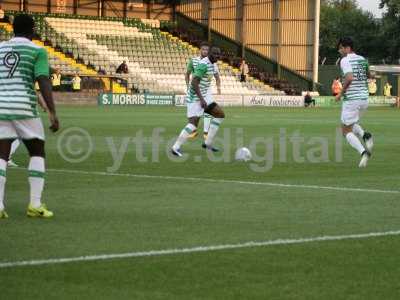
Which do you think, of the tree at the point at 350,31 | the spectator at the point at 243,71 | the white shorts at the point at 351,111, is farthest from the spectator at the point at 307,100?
the tree at the point at 350,31

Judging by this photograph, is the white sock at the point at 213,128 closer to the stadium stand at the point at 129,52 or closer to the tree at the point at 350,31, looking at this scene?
the stadium stand at the point at 129,52

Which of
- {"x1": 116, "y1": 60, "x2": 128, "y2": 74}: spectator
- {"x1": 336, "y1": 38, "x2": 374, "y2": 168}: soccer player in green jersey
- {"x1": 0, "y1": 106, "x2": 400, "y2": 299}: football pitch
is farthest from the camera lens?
{"x1": 116, "y1": 60, "x2": 128, "y2": 74}: spectator

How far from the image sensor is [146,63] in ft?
208

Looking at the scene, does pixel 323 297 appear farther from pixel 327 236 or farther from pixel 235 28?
pixel 235 28

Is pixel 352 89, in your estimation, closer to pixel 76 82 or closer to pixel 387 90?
pixel 76 82

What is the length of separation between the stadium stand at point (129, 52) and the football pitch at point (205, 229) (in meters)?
39.5

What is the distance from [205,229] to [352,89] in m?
10.1

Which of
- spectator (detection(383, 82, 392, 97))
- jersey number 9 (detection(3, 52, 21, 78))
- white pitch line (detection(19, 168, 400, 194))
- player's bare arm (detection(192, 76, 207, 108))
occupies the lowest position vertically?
white pitch line (detection(19, 168, 400, 194))

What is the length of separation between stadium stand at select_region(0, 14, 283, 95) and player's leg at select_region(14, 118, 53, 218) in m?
46.3

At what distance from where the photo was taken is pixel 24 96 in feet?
35.7

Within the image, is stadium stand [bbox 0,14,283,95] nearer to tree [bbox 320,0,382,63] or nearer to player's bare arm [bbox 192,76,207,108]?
player's bare arm [bbox 192,76,207,108]

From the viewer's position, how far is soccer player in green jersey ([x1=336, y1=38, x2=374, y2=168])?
19.3 meters

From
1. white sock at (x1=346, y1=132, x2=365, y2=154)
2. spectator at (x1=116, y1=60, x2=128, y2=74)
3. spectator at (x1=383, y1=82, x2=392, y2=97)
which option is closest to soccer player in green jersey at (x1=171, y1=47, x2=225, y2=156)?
white sock at (x1=346, y1=132, x2=365, y2=154)

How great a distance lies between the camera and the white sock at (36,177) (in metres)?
10.9
